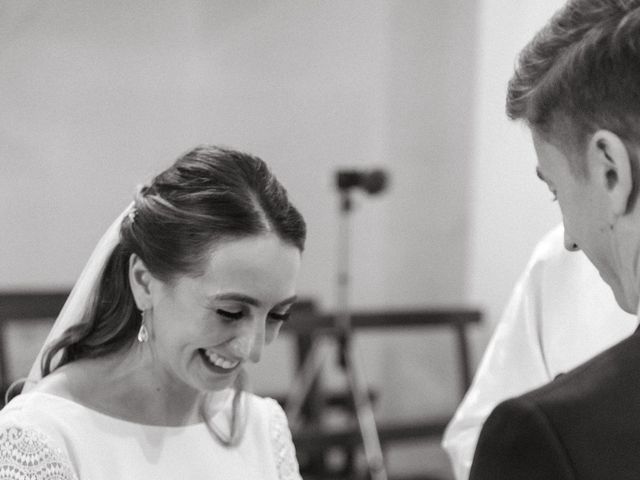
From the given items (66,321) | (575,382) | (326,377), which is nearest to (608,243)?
(575,382)

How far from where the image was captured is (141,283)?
2383 millimetres

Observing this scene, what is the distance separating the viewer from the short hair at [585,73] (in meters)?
1.05

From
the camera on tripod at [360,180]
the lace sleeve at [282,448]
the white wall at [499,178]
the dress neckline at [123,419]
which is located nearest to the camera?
the dress neckline at [123,419]

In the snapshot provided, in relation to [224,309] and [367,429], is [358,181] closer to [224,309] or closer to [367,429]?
[367,429]

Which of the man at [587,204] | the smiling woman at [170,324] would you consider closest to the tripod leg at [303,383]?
the smiling woman at [170,324]

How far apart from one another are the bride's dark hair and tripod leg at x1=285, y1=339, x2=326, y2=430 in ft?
11.4

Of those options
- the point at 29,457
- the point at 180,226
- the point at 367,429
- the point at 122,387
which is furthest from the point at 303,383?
the point at 29,457

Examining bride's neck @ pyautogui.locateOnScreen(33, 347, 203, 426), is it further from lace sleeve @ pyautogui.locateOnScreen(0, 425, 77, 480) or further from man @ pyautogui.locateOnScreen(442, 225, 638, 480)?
man @ pyautogui.locateOnScreen(442, 225, 638, 480)

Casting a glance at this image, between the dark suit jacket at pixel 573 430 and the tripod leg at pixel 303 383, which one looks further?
the tripod leg at pixel 303 383

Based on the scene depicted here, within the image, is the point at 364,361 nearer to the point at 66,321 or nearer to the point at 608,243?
the point at 66,321

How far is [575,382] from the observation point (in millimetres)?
1011

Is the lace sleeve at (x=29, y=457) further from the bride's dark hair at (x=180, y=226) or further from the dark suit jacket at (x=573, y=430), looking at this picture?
the dark suit jacket at (x=573, y=430)

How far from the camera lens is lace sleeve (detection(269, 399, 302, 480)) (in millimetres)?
2582

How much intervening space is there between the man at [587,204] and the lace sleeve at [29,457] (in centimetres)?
132
